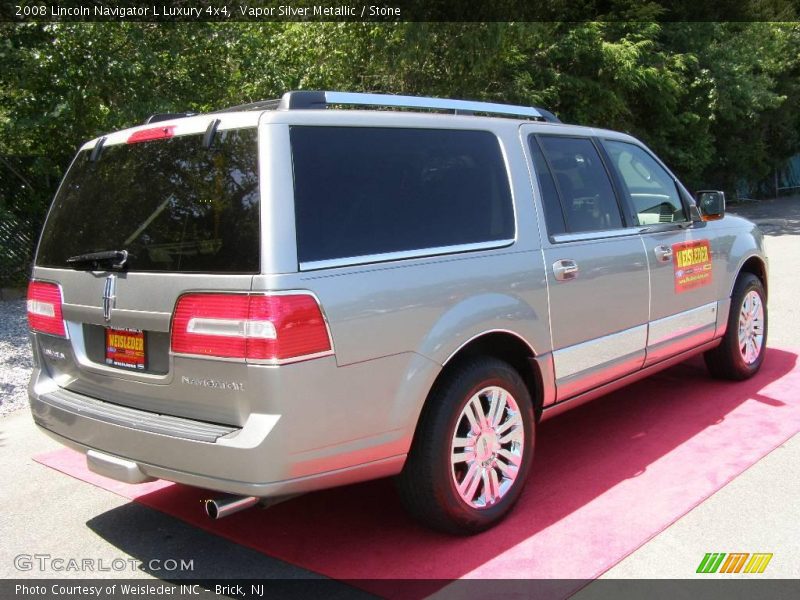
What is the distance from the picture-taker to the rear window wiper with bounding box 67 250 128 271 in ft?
10.8

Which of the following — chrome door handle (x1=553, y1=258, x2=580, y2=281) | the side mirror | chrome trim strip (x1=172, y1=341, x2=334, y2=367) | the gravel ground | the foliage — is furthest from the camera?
the foliage

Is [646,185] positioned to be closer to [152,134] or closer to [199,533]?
[152,134]

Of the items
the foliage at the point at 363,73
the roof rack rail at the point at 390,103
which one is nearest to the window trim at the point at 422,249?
the roof rack rail at the point at 390,103

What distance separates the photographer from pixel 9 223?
415 inches

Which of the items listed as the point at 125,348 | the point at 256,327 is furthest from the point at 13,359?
the point at 256,327

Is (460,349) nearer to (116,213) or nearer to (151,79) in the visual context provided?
(116,213)

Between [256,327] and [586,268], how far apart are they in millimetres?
2095

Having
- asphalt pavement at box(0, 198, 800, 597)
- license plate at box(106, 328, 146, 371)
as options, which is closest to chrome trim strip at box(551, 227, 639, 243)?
asphalt pavement at box(0, 198, 800, 597)

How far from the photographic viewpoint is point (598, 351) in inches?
169

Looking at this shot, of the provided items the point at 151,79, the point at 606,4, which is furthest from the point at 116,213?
the point at 606,4

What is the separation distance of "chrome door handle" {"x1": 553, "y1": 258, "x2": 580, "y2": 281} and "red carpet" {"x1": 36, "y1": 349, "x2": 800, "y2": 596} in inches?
45.4

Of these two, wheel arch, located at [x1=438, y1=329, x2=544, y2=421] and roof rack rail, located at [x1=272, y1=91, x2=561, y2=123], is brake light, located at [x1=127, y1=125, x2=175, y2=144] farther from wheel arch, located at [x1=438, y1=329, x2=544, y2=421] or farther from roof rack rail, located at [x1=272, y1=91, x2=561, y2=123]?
wheel arch, located at [x1=438, y1=329, x2=544, y2=421]

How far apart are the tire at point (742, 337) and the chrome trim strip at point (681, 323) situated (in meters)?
0.38

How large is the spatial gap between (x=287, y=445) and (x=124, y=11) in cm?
871
